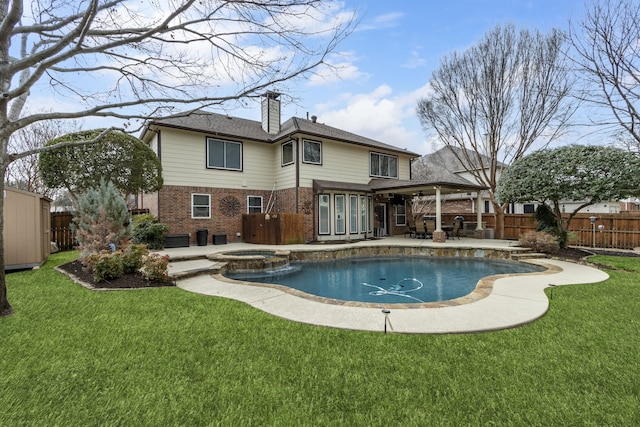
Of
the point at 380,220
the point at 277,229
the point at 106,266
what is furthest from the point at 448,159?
the point at 106,266

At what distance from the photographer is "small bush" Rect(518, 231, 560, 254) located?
10.5 meters

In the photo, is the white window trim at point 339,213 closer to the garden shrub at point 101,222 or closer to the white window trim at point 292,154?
the white window trim at point 292,154

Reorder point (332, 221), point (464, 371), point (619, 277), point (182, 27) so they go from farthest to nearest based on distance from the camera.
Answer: point (332, 221)
point (619, 277)
point (182, 27)
point (464, 371)

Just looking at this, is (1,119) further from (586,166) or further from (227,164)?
(586,166)

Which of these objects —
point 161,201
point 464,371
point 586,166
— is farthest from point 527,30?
point 161,201

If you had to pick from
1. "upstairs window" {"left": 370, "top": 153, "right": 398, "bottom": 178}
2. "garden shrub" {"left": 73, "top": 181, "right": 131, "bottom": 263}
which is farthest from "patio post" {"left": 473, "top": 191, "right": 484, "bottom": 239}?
"garden shrub" {"left": 73, "top": 181, "right": 131, "bottom": 263}

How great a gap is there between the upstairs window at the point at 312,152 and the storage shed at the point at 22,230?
9978 mm

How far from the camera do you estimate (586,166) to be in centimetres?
1002

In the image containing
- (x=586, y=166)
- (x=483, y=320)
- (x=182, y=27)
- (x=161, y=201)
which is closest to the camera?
(x=483, y=320)

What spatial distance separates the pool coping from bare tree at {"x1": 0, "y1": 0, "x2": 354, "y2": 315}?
11.5ft

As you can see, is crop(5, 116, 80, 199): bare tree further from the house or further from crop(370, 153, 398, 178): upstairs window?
crop(370, 153, 398, 178): upstairs window

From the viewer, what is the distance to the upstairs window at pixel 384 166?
18031 millimetres

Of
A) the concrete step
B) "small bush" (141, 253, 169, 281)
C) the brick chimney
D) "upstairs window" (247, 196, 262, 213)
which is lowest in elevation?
the concrete step

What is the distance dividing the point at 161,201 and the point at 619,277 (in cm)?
1553
